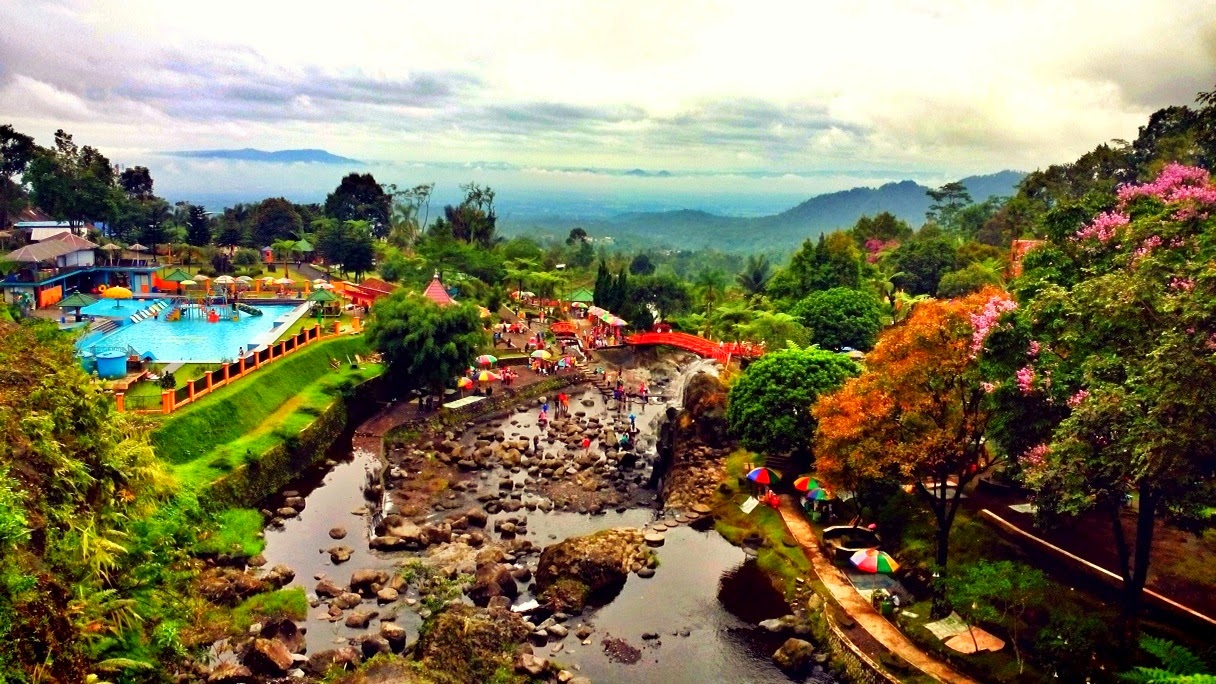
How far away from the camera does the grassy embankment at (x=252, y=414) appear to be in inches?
1310

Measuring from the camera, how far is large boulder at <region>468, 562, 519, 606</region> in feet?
88.0

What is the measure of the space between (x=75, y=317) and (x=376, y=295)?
2013 centimetres

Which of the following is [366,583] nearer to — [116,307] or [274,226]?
[116,307]

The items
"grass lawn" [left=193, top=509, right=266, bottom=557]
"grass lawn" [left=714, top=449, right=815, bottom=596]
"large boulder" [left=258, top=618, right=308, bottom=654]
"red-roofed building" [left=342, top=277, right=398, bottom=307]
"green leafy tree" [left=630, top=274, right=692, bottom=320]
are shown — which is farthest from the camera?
"green leafy tree" [left=630, top=274, right=692, bottom=320]

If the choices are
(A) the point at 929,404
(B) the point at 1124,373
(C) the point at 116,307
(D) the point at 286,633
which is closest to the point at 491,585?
(D) the point at 286,633

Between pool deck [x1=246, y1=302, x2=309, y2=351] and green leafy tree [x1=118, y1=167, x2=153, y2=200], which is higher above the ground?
green leafy tree [x1=118, y1=167, x2=153, y2=200]

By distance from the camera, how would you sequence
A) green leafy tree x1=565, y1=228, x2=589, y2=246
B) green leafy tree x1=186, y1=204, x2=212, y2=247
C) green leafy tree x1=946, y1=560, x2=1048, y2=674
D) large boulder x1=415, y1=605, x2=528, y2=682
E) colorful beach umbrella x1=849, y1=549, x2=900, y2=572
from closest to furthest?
green leafy tree x1=946, y1=560, x2=1048, y2=674 < large boulder x1=415, y1=605, x2=528, y2=682 < colorful beach umbrella x1=849, y1=549, x2=900, y2=572 < green leafy tree x1=186, y1=204, x2=212, y2=247 < green leafy tree x1=565, y1=228, x2=589, y2=246

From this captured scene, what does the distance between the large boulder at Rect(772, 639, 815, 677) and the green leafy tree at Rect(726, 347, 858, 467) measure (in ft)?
32.1

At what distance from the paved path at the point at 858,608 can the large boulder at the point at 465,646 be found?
1009cm

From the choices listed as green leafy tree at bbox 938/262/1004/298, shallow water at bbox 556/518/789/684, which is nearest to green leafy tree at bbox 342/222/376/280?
green leafy tree at bbox 938/262/1004/298

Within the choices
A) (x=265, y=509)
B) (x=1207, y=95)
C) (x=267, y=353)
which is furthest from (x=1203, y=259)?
(x=267, y=353)

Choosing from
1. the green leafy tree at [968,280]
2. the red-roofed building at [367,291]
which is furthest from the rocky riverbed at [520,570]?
the green leafy tree at [968,280]

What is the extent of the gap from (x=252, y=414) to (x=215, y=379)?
2.38 meters

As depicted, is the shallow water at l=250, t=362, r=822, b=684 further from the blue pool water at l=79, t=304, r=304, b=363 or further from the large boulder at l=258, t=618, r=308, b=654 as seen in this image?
the blue pool water at l=79, t=304, r=304, b=363
